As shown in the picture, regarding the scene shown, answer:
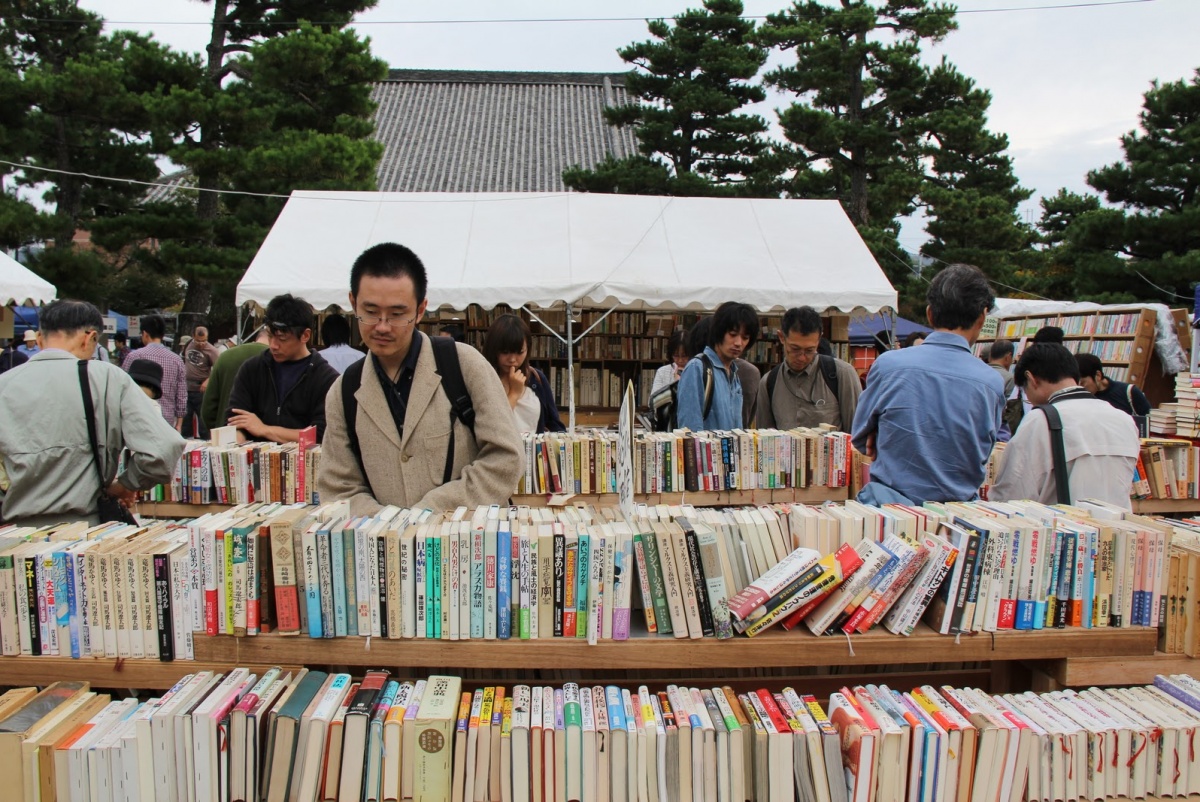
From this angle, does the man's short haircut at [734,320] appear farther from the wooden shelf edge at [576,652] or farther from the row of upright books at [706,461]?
the wooden shelf edge at [576,652]

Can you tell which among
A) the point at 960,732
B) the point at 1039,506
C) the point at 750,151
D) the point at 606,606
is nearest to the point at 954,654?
the point at 960,732

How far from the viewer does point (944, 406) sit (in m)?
2.63

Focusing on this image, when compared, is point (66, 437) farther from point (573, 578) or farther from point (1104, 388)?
point (1104, 388)

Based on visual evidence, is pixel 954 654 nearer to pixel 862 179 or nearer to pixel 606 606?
pixel 606 606

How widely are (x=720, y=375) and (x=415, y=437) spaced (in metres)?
2.84

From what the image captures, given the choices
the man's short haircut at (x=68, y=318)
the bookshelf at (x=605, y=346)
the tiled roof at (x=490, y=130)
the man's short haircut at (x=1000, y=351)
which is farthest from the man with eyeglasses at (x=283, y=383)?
the tiled roof at (x=490, y=130)

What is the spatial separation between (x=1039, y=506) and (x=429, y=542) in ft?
5.72

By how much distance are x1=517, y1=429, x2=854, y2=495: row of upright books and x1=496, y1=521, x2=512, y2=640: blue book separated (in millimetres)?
2774

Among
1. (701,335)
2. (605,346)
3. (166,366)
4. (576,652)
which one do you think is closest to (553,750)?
(576,652)

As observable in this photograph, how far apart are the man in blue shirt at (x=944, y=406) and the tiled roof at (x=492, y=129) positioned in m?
16.2

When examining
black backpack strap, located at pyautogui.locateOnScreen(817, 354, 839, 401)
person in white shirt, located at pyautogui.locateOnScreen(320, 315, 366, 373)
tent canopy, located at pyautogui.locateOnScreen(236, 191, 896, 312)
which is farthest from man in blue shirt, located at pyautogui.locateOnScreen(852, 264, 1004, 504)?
tent canopy, located at pyautogui.locateOnScreen(236, 191, 896, 312)

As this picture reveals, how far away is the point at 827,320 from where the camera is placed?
33.0 ft

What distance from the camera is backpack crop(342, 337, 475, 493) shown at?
2.13 m

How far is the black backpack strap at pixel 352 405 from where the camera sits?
2137mm
